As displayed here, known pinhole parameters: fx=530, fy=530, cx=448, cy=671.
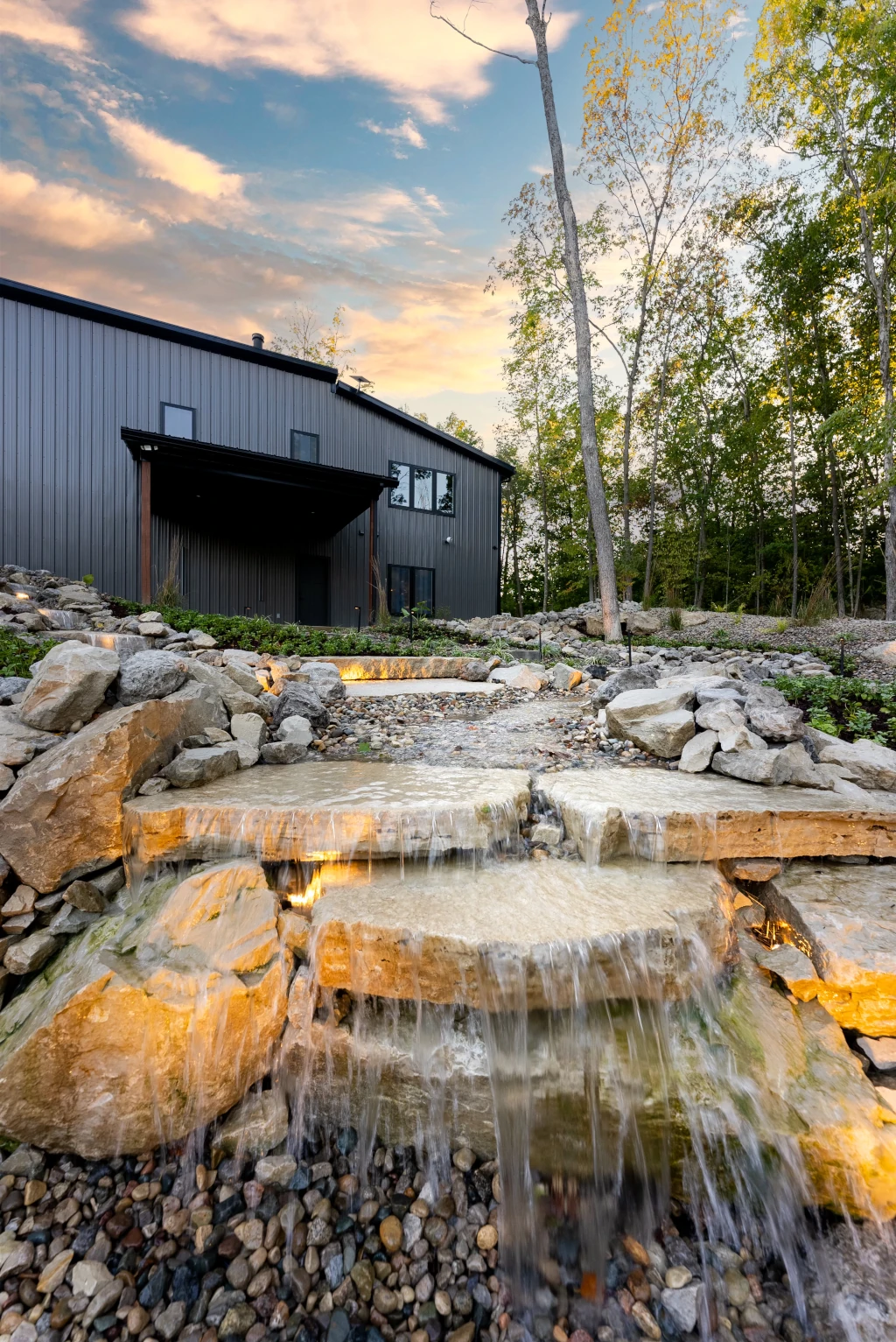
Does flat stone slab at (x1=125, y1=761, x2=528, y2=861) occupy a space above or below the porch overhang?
below

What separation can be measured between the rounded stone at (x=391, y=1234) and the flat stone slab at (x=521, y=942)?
57 cm

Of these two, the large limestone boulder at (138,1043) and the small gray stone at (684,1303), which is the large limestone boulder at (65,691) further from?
the small gray stone at (684,1303)

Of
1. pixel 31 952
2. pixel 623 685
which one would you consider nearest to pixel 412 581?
pixel 623 685

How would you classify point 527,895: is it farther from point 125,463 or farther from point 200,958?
point 125,463

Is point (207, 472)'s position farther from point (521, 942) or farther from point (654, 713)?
point (521, 942)

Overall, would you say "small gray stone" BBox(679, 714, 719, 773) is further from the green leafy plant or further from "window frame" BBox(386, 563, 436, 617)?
"window frame" BBox(386, 563, 436, 617)

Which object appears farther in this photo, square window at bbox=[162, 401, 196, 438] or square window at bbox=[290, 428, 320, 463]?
square window at bbox=[290, 428, 320, 463]

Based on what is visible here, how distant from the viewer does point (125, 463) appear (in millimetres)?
9844

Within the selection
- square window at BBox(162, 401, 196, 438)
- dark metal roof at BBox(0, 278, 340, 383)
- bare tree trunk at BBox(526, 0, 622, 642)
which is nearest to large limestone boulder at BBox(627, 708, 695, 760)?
bare tree trunk at BBox(526, 0, 622, 642)

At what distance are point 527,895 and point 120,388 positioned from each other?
11730 millimetres

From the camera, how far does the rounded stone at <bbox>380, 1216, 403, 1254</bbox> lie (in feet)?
4.93

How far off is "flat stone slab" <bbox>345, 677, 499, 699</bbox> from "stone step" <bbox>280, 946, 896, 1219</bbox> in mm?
3044

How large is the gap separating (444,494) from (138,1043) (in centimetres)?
1370

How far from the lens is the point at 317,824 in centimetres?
214
